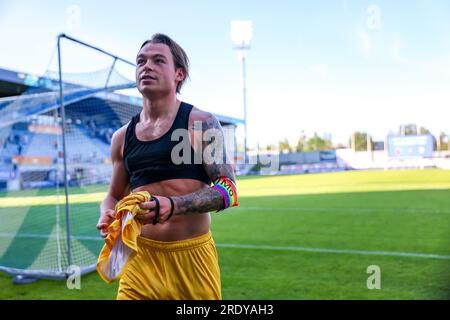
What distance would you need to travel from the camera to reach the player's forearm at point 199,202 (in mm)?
1505

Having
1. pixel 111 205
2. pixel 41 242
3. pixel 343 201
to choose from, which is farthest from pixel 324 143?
pixel 111 205

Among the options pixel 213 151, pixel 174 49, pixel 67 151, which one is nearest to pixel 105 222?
pixel 213 151

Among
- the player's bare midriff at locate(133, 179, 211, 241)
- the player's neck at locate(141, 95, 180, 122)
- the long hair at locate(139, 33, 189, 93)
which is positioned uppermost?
the long hair at locate(139, 33, 189, 93)

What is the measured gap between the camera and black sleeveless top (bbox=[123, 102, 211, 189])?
171 centimetres

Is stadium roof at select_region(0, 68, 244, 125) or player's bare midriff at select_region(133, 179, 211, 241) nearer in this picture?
player's bare midriff at select_region(133, 179, 211, 241)

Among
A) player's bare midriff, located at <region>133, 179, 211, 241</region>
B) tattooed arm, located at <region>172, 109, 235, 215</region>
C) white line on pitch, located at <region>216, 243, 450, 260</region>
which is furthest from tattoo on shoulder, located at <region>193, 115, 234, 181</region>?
white line on pitch, located at <region>216, 243, 450, 260</region>

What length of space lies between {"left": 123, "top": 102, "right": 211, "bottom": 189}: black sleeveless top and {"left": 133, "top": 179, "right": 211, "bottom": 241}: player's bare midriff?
0.02 m

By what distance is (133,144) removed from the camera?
1.81 m

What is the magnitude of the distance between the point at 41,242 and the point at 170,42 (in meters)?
6.48

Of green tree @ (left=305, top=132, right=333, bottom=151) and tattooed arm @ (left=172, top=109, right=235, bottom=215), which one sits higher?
green tree @ (left=305, top=132, right=333, bottom=151)

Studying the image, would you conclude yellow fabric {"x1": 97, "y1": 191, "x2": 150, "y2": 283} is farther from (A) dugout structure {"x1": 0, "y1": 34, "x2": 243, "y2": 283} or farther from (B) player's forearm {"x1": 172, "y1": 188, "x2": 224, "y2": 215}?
(A) dugout structure {"x1": 0, "y1": 34, "x2": 243, "y2": 283}
